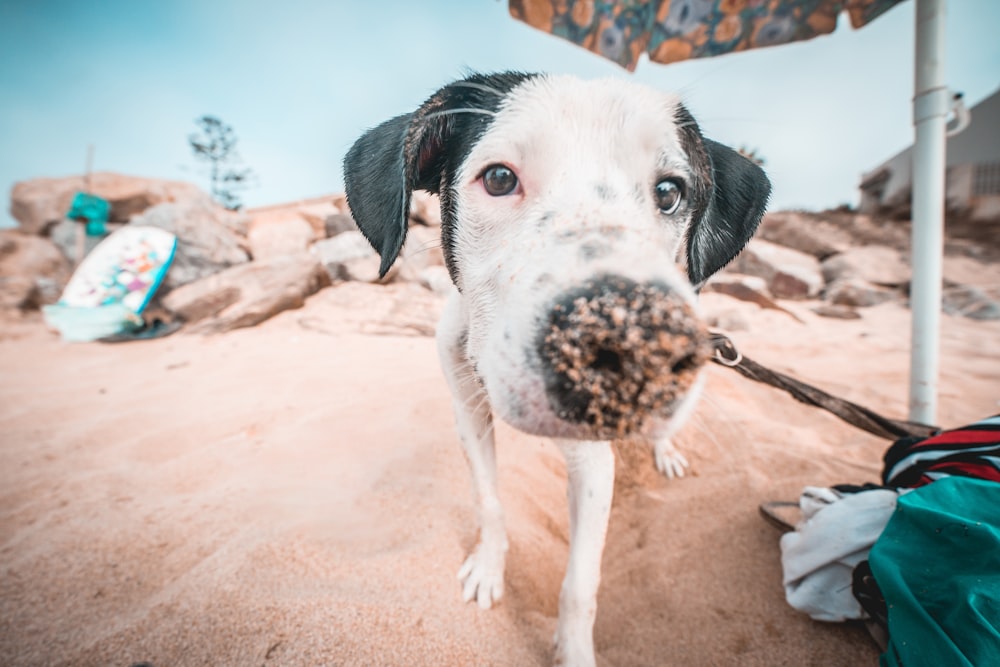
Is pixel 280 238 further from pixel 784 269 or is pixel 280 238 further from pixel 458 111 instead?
pixel 784 269

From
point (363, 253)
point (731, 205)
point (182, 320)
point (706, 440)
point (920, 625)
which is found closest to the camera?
point (920, 625)

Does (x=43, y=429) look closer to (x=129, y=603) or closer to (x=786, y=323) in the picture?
(x=129, y=603)

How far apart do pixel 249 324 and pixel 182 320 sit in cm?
172

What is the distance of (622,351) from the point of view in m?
0.61

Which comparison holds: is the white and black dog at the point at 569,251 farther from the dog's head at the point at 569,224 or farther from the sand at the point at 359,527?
the sand at the point at 359,527

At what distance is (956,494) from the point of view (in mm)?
1061

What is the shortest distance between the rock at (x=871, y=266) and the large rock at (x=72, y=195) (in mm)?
18213

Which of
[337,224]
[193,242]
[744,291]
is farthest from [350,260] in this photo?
[744,291]

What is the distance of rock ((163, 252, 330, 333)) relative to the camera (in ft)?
20.6

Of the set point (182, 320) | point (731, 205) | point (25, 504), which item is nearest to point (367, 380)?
point (25, 504)

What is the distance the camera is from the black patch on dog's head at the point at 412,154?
135 cm

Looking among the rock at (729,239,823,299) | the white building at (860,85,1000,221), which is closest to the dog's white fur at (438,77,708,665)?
the rock at (729,239,823,299)

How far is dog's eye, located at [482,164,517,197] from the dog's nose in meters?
0.63

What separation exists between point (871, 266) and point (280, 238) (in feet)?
54.7
